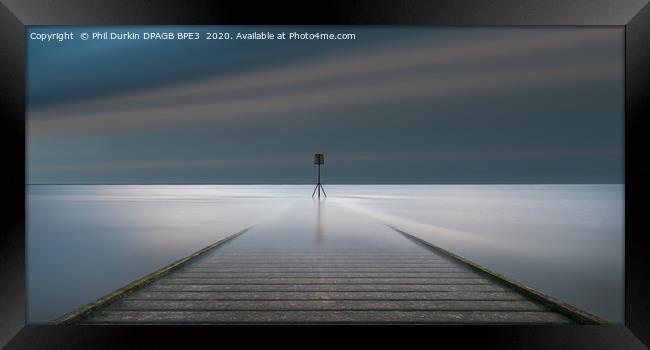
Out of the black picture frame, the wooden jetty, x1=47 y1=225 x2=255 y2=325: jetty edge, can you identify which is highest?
the black picture frame

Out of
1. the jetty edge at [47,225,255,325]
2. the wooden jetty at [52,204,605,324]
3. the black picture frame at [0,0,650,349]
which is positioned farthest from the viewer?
the wooden jetty at [52,204,605,324]

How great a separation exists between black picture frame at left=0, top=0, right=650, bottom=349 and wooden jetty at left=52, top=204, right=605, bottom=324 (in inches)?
15.5

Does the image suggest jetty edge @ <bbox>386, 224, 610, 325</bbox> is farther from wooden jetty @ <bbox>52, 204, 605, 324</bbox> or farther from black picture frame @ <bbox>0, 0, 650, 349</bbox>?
black picture frame @ <bbox>0, 0, 650, 349</bbox>

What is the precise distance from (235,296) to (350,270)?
1649 millimetres

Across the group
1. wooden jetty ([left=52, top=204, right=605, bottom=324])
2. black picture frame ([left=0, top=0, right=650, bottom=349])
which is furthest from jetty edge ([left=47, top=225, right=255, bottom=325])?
black picture frame ([left=0, top=0, right=650, bottom=349])

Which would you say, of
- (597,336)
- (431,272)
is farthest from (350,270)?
(597,336)

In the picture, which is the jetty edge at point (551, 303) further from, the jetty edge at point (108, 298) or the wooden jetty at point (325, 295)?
the jetty edge at point (108, 298)

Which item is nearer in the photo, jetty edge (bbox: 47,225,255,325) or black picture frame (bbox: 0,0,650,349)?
black picture frame (bbox: 0,0,650,349)

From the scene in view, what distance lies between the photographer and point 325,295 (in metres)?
3.27

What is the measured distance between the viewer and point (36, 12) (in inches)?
84.7

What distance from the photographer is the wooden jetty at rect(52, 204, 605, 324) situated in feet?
9.20

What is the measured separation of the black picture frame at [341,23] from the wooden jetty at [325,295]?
393 millimetres

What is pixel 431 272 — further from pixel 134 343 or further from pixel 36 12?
pixel 36 12

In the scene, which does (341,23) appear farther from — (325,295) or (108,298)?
(108,298)
